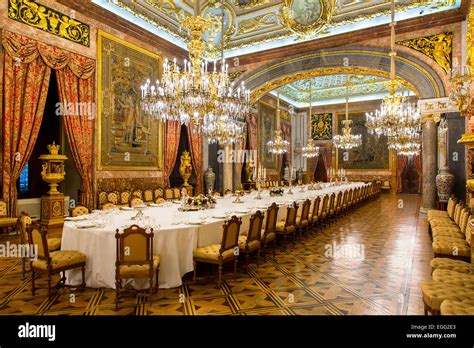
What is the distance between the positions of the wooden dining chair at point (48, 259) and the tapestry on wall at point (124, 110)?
4784 millimetres

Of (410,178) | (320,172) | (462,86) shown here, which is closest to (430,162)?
(462,86)

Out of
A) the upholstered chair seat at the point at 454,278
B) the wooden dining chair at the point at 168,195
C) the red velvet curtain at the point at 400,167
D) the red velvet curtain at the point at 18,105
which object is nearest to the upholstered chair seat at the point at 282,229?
the upholstered chair seat at the point at 454,278

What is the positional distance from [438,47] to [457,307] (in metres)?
8.83

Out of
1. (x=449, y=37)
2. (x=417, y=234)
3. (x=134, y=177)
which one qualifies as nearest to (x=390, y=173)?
(x=449, y=37)

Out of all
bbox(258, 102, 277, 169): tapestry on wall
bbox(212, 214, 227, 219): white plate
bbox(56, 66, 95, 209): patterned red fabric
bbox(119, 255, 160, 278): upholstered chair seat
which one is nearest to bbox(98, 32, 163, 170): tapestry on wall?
bbox(56, 66, 95, 209): patterned red fabric

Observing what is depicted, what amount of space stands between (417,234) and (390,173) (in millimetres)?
12432

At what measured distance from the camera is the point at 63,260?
11.6ft

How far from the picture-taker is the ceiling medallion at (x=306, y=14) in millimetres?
8992

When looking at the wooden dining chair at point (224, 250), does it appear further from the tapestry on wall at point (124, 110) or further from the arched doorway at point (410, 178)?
the arched doorway at point (410, 178)

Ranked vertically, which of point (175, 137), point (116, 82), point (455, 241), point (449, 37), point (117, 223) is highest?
point (449, 37)

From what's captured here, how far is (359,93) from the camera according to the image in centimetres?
1830

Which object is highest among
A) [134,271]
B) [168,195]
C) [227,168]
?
[227,168]

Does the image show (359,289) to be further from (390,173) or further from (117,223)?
(390,173)

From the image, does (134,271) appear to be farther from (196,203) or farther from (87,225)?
(196,203)
